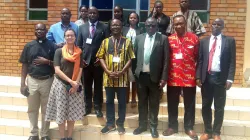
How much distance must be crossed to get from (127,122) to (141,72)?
1.01 metres

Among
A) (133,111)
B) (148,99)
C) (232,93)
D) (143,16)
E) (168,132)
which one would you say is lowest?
(168,132)

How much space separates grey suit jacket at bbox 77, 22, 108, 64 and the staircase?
1.05 metres

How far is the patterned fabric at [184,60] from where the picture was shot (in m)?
4.67

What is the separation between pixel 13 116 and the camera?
5891 mm

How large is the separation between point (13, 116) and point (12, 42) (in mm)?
2865

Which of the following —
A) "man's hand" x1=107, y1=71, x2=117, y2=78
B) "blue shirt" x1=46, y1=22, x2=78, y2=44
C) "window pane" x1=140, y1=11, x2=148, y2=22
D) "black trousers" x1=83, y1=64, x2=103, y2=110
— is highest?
"window pane" x1=140, y1=11, x2=148, y2=22

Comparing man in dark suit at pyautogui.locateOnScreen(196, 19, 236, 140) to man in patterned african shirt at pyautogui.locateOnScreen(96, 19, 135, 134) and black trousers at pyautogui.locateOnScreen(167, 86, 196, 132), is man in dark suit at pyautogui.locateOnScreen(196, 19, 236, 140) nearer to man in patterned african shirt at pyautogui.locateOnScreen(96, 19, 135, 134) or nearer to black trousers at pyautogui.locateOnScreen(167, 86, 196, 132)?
black trousers at pyautogui.locateOnScreen(167, 86, 196, 132)

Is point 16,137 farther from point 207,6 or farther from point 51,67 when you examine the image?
point 207,6

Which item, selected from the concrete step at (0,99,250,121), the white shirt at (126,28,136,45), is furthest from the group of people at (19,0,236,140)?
the concrete step at (0,99,250,121)

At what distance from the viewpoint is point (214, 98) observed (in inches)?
184

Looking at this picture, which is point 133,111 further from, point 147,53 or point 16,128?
point 16,128

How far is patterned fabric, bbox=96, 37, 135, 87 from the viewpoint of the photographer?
15.8 feet

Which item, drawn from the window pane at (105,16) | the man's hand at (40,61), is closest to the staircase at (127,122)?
the man's hand at (40,61)

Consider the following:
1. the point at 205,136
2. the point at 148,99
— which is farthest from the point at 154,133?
the point at 205,136
